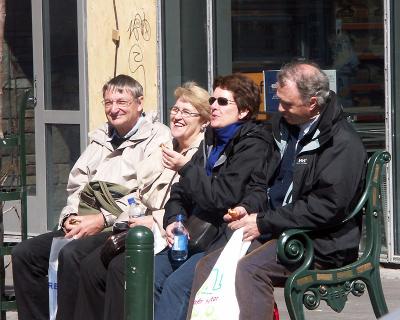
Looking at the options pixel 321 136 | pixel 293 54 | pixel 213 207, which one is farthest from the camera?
pixel 293 54

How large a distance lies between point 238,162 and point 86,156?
4.79 ft

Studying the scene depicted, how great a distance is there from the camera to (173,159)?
594 cm

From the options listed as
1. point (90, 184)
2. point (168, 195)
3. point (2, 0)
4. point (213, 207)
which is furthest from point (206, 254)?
point (2, 0)

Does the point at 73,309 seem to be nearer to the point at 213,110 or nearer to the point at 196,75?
the point at 213,110

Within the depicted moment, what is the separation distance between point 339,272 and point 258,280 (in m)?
0.40

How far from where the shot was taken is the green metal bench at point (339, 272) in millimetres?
A: 5160

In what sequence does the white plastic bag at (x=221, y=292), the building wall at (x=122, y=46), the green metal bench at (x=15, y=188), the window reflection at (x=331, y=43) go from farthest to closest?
1. the building wall at (x=122, y=46)
2. the window reflection at (x=331, y=43)
3. the green metal bench at (x=15, y=188)
4. the white plastic bag at (x=221, y=292)

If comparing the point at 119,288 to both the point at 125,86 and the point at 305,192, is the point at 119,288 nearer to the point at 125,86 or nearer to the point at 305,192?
the point at 305,192

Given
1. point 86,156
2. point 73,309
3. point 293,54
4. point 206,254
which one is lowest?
point 73,309

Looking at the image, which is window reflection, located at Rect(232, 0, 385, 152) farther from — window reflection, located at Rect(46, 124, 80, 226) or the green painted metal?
the green painted metal

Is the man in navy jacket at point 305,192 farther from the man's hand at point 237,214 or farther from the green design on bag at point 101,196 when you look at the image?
the green design on bag at point 101,196

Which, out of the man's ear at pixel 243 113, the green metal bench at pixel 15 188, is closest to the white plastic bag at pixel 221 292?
the man's ear at pixel 243 113

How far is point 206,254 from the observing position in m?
5.68

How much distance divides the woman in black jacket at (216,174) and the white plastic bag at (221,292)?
40 centimetres
